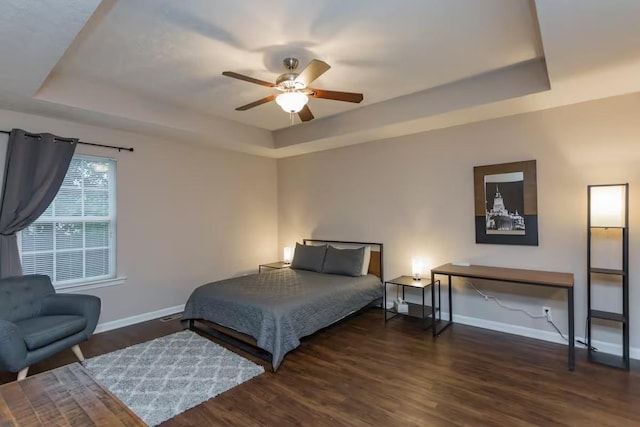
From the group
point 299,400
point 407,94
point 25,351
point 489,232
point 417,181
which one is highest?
point 407,94

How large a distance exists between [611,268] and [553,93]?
174cm

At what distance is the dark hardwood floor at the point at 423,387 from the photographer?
2.26 meters

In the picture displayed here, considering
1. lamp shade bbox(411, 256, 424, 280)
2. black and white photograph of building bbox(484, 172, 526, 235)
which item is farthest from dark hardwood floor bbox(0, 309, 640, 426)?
black and white photograph of building bbox(484, 172, 526, 235)

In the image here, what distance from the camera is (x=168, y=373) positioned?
2850 mm

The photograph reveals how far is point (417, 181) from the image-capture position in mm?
4441

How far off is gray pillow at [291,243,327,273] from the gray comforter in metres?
0.34

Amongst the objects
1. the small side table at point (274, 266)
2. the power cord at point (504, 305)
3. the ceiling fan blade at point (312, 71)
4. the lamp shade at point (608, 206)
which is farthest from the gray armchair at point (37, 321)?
the lamp shade at point (608, 206)

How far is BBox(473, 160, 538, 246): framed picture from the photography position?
3.59m

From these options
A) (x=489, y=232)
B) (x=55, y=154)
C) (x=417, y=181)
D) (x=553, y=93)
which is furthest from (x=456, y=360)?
(x=55, y=154)

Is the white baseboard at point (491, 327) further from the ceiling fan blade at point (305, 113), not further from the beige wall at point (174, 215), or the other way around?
the ceiling fan blade at point (305, 113)

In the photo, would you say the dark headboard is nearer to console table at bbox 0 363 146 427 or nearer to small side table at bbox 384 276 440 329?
small side table at bbox 384 276 440 329

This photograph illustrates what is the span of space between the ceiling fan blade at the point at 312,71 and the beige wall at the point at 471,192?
2.30 metres

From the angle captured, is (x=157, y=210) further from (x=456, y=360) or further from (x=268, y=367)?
(x=456, y=360)

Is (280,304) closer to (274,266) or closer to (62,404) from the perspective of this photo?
(62,404)
